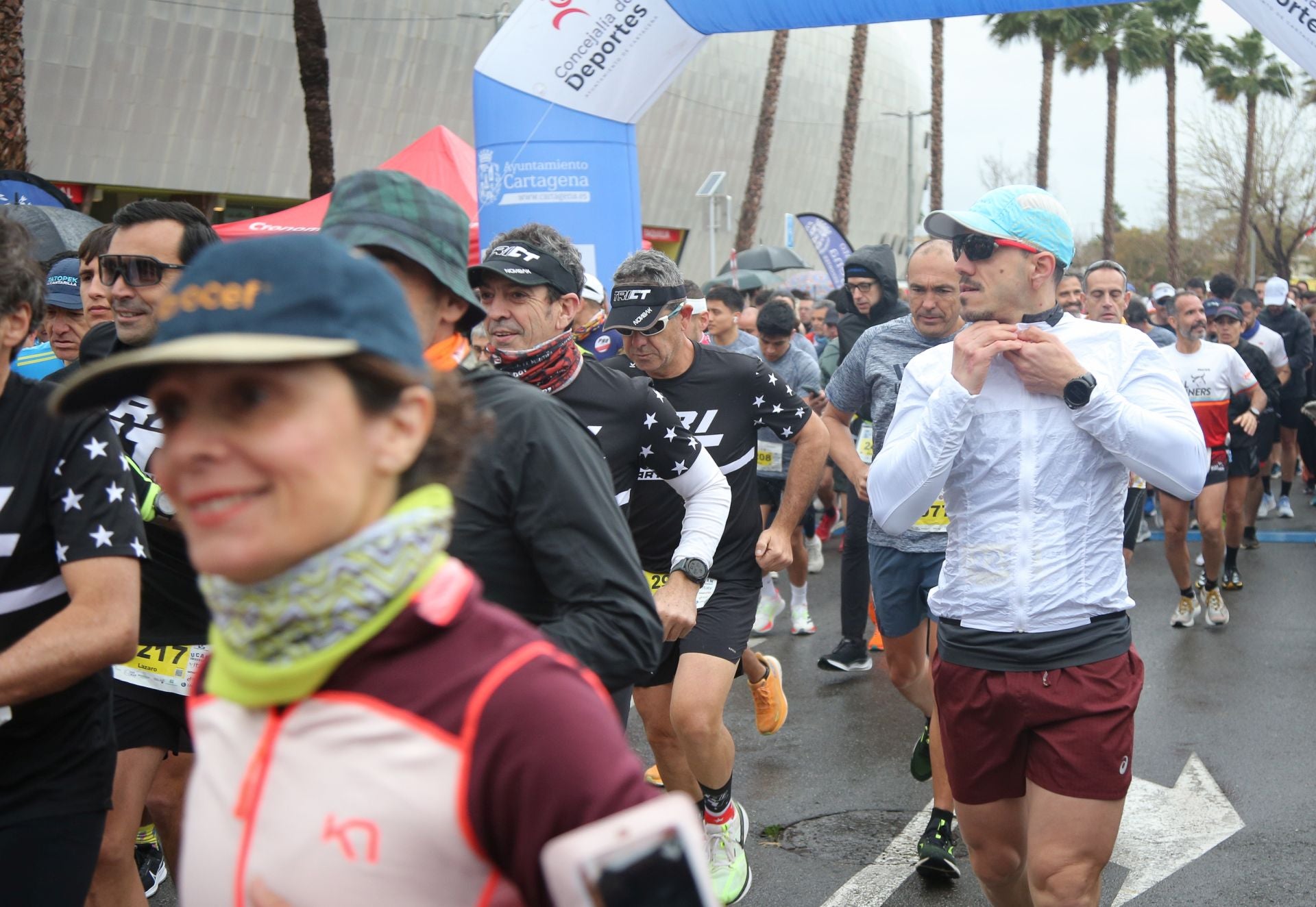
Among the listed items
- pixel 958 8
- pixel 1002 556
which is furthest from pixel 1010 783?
pixel 958 8

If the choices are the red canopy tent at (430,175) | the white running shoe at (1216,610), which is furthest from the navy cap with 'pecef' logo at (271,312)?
the red canopy tent at (430,175)

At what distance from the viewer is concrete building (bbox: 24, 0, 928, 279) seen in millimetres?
26281

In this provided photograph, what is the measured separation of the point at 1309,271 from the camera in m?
70.6

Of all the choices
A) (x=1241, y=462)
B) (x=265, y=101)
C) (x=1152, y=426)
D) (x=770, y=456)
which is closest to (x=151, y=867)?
(x=1152, y=426)

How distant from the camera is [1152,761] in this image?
21.5 feet

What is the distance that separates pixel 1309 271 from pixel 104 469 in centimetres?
7614

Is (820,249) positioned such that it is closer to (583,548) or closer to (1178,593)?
(1178,593)

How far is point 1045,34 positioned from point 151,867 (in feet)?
131

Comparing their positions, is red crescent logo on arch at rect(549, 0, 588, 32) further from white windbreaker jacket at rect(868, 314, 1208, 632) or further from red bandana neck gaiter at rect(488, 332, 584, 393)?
white windbreaker jacket at rect(868, 314, 1208, 632)

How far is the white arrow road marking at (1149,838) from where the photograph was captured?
16.5 feet

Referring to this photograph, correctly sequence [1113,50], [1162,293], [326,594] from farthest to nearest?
1. [1113,50]
2. [1162,293]
3. [326,594]

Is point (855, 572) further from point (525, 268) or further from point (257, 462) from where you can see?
point (257, 462)

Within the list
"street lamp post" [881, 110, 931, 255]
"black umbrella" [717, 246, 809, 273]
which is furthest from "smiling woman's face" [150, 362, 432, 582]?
"street lamp post" [881, 110, 931, 255]

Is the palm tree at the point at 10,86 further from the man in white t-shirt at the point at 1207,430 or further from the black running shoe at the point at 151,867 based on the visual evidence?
the man in white t-shirt at the point at 1207,430
